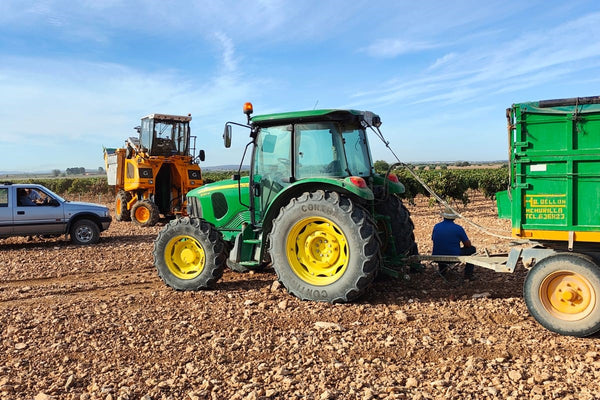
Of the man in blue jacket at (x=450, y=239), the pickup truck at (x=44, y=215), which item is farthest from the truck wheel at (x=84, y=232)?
the man in blue jacket at (x=450, y=239)

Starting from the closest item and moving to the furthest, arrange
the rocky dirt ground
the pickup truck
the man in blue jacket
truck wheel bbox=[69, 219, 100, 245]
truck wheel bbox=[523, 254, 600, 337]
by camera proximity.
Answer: the rocky dirt ground
truck wheel bbox=[523, 254, 600, 337]
the man in blue jacket
the pickup truck
truck wheel bbox=[69, 219, 100, 245]

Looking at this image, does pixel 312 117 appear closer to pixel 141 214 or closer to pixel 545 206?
pixel 545 206

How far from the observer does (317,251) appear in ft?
18.6

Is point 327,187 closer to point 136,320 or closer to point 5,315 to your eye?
point 136,320

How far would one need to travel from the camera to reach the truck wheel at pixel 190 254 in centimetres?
619

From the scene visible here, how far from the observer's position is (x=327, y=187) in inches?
224

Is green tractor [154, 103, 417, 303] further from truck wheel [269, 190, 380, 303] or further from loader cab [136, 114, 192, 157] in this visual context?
loader cab [136, 114, 192, 157]

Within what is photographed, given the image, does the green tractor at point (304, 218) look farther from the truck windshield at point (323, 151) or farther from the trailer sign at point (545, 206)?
the trailer sign at point (545, 206)

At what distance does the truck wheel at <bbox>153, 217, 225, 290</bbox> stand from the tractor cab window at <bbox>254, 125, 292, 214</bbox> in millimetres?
814

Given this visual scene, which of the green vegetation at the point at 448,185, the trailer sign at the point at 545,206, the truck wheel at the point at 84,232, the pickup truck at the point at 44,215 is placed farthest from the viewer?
the green vegetation at the point at 448,185

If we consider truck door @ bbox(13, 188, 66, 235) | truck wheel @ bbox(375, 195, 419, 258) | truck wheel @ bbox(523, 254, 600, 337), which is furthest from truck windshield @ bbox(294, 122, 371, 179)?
truck door @ bbox(13, 188, 66, 235)

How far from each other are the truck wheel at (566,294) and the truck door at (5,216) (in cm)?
1007

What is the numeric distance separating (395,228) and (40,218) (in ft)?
26.5

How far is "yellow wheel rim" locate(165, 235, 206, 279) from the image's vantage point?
642cm
